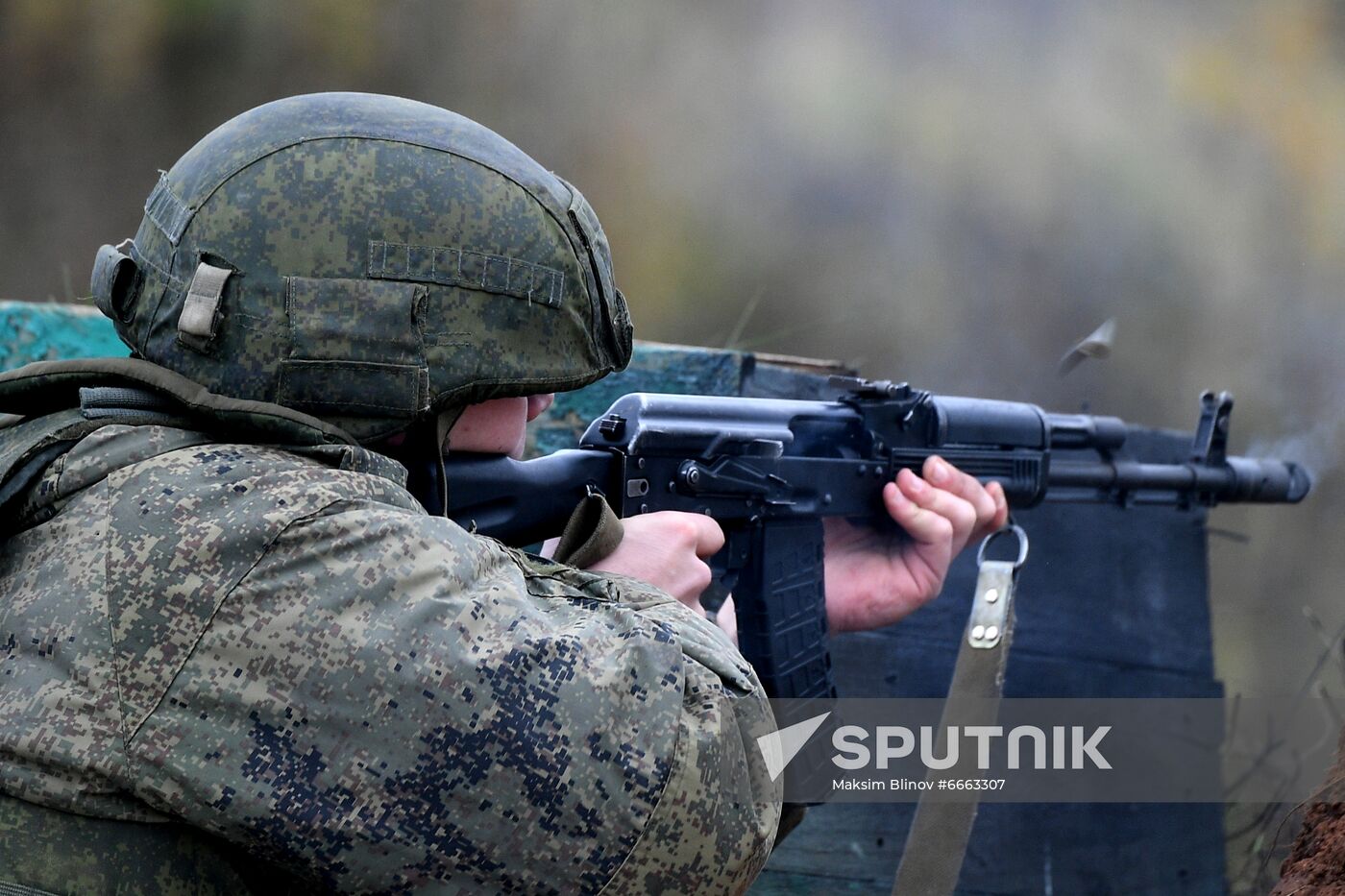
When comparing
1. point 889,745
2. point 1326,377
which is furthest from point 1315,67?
point 889,745

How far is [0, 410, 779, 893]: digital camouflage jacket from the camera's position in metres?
1.46

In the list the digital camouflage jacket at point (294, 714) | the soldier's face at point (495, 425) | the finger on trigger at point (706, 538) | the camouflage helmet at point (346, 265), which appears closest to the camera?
the digital camouflage jacket at point (294, 714)

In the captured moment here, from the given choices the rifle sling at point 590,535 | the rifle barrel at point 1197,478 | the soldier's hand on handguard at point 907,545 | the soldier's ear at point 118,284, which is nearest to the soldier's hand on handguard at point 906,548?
the soldier's hand on handguard at point 907,545

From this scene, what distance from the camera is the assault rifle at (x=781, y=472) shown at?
7.93 ft

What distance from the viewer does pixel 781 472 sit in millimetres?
2984

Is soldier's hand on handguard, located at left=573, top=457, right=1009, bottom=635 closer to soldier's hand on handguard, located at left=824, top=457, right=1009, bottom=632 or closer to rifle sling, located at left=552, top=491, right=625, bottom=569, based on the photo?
soldier's hand on handguard, located at left=824, top=457, right=1009, bottom=632

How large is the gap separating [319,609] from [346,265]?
0.50 m

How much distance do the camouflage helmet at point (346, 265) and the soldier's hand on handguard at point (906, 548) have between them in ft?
5.22

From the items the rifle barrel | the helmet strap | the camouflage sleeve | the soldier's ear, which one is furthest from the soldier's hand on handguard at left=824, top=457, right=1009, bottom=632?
the soldier's ear

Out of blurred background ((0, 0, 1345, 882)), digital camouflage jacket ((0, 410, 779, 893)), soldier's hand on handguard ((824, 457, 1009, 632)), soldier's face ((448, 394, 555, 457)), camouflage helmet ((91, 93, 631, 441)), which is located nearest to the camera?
digital camouflage jacket ((0, 410, 779, 893))

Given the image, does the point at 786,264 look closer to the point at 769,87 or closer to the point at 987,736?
the point at 769,87

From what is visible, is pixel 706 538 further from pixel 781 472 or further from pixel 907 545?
pixel 907 545

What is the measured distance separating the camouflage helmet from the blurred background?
3686 mm

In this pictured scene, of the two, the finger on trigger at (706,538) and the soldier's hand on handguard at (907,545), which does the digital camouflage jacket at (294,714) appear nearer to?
the finger on trigger at (706,538)
